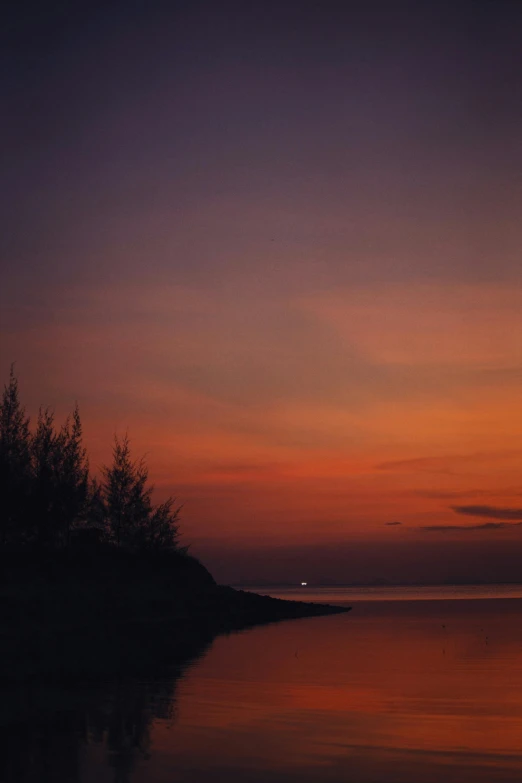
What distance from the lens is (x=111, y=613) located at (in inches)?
2234

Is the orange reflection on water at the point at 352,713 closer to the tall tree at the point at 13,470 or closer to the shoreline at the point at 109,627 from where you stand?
the shoreline at the point at 109,627

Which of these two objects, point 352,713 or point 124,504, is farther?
point 124,504

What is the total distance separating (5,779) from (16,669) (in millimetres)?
18160

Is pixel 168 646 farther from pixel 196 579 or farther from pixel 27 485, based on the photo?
pixel 196 579

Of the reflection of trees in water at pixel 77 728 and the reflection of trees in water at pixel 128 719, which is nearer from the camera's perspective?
the reflection of trees in water at pixel 77 728

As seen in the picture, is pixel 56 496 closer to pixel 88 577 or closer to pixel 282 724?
pixel 88 577

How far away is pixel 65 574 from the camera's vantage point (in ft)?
188

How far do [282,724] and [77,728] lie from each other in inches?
183

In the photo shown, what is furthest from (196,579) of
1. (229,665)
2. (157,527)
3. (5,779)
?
(5,779)

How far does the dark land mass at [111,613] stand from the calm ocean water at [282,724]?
170 inches

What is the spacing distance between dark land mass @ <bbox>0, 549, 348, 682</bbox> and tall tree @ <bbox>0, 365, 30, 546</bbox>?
6.74 feet

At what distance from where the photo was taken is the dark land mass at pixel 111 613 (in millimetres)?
35969

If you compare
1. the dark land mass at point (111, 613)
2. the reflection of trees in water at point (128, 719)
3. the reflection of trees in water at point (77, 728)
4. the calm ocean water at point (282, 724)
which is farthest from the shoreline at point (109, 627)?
the reflection of trees in water at point (77, 728)

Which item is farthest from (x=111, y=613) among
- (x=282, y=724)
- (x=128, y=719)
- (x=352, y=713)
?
(x=282, y=724)
